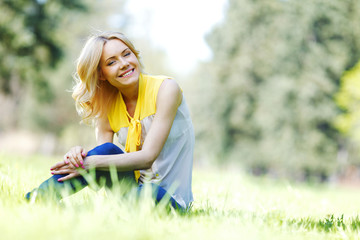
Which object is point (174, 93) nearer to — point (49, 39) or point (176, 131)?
point (176, 131)

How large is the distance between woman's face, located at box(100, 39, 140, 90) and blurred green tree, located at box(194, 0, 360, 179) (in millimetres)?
20435

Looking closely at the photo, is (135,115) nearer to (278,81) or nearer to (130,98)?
(130,98)

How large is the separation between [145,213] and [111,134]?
142 centimetres

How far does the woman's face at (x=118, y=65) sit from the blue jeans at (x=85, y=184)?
1.80 feet

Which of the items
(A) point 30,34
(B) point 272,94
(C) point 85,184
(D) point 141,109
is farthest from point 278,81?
(C) point 85,184

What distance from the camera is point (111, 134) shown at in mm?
3219

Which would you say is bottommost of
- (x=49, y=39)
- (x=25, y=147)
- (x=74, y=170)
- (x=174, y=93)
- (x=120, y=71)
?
(x=25, y=147)

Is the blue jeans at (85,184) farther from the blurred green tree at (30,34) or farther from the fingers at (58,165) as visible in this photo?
the blurred green tree at (30,34)

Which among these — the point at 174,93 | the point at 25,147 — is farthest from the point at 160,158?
the point at 25,147

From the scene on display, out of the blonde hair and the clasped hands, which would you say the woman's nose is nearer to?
the blonde hair

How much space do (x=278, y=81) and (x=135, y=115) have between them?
21.0m

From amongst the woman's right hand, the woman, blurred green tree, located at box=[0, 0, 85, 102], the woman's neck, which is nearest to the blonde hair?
Result: the woman

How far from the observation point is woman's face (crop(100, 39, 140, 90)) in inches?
114

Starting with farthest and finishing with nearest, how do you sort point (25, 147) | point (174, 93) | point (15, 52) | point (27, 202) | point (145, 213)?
point (25, 147) < point (15, 52) < point (174, 93) < point (27, 202) < point (145, 213)
